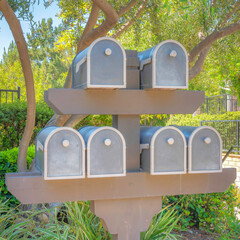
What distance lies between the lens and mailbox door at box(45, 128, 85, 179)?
76.9 inches

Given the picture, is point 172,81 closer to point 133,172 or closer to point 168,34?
point 133,172

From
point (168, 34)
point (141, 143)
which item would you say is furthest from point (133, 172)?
point (168, 34)

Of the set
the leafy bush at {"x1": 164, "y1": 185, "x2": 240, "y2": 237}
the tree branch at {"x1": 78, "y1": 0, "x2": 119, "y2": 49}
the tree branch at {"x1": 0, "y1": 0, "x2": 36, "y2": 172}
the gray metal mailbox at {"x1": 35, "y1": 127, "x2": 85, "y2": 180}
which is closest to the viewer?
the gray metal mailbox at {"x1": 35, "y1": 127, "x2": 85, "y2": 180}

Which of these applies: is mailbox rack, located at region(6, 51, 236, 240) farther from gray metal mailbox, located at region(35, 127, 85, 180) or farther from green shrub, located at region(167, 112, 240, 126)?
green shrub, located at region(167, 112, 240, 126)

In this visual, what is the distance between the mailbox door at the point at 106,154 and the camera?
2023mm

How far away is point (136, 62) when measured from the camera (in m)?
2.35

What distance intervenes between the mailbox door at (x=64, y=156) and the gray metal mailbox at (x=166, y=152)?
0.44 m

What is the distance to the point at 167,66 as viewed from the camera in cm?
217

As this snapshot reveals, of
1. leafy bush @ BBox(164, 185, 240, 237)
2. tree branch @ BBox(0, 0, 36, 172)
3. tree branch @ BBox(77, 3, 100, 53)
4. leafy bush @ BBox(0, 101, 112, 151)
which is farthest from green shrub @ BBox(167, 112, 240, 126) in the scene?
tree branch @ BBox(0, 0, 36, 172)

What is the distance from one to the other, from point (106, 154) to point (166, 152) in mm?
392

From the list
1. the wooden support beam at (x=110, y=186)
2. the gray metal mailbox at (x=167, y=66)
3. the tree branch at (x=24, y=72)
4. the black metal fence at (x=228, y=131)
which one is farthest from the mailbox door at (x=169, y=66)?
the black metal fence at (x=228, y=131)

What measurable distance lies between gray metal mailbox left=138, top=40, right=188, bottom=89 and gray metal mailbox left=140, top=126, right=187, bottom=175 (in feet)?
0.98

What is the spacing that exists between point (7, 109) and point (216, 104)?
10.5 metres

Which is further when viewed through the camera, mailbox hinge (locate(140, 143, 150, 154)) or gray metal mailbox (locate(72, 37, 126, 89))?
mailbox hinge (locate(140, 143, 150, 154))
